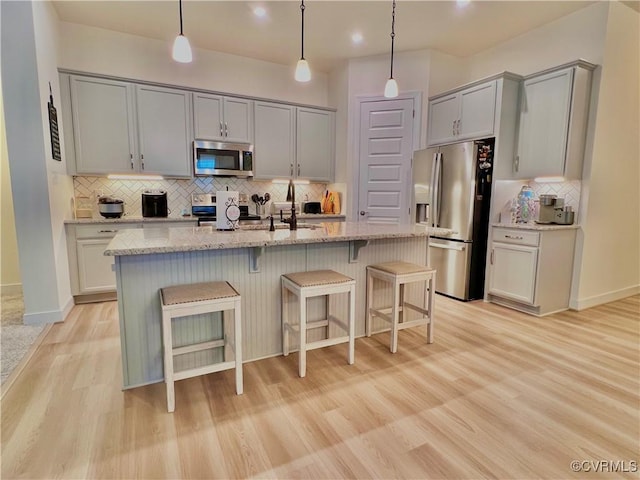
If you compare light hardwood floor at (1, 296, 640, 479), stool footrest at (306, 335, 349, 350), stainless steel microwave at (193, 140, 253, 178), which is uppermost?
stainless steel microwave at (193, 140, 253, 178)

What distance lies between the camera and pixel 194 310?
73.0 inches

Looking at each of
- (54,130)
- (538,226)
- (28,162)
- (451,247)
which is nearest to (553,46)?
(538,226)

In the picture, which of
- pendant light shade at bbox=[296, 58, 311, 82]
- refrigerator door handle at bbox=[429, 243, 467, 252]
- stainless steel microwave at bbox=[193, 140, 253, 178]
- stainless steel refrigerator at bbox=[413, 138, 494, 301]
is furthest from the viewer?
stainless steel microwave at bbox=[193, 140, 253, 178]

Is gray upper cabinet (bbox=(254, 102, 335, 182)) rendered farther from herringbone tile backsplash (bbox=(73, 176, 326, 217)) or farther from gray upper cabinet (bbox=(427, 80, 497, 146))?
gray upper cabinet (bbox=(427, 80, 497, 146))

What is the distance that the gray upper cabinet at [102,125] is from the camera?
3.64 meters

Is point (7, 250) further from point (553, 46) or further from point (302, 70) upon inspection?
point (553, 46)

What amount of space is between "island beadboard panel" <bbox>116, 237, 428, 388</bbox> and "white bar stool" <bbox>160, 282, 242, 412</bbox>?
0.11m

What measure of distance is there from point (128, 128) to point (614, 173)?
5354mm

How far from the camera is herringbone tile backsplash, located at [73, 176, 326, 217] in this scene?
158 inches

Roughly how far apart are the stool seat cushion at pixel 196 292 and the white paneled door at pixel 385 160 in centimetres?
299

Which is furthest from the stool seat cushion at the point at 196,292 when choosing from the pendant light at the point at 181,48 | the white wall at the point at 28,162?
the white wall at the point at 28,162

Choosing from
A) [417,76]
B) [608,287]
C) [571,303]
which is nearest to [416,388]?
[571,303]

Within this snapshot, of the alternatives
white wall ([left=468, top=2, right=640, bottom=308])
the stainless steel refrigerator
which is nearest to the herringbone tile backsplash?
the stainless steel refrigerator

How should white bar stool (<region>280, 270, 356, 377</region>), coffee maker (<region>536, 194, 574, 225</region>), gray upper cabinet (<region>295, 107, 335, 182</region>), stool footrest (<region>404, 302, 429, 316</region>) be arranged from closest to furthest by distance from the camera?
white bar stool (<region>280, 270, 356, 377</region>)
stool footrest (<region>404, 302, 429, 316</region>)
coffee maker (<region>536, 194, 574, 225</region>)
gray upper cabinet (<region>295, 107, 335, 182</region>)
